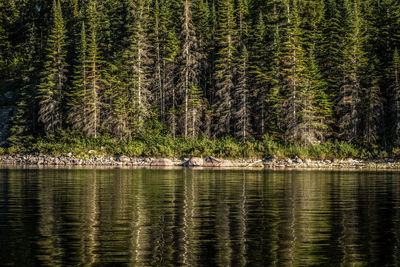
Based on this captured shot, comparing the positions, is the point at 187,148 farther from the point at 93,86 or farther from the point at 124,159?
the point at 93,86

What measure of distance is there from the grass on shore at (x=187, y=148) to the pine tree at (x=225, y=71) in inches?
121

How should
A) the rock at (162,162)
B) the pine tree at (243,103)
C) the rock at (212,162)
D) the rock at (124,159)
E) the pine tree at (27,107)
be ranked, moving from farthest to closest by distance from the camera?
the pine tree at (27,107)
the pine tree at (243,103)
the rock at (124,159)
the rock at (162,162)
the rock at (212,162)

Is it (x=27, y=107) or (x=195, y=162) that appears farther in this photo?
(x=27, y=107)

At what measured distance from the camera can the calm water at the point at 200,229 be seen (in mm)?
9078

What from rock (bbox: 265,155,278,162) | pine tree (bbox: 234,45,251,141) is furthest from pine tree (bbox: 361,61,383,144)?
pine tree (bbox: 234,45,251,141)

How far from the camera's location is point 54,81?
6950 centimetres

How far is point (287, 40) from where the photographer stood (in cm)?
6031

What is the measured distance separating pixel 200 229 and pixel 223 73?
55.6 meters

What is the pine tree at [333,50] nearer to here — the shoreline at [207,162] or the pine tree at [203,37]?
the shoreline at [207,162]

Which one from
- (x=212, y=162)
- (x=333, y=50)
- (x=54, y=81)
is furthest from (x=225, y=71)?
(x=54, y=81)

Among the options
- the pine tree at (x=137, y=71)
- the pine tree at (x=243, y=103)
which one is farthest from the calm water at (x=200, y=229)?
the pine tree at (x=137, y=71)

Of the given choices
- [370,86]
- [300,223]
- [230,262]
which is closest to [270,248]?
[230,262]

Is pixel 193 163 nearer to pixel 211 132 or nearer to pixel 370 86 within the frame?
pixel 211 132

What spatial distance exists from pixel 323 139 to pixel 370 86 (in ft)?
29.4
